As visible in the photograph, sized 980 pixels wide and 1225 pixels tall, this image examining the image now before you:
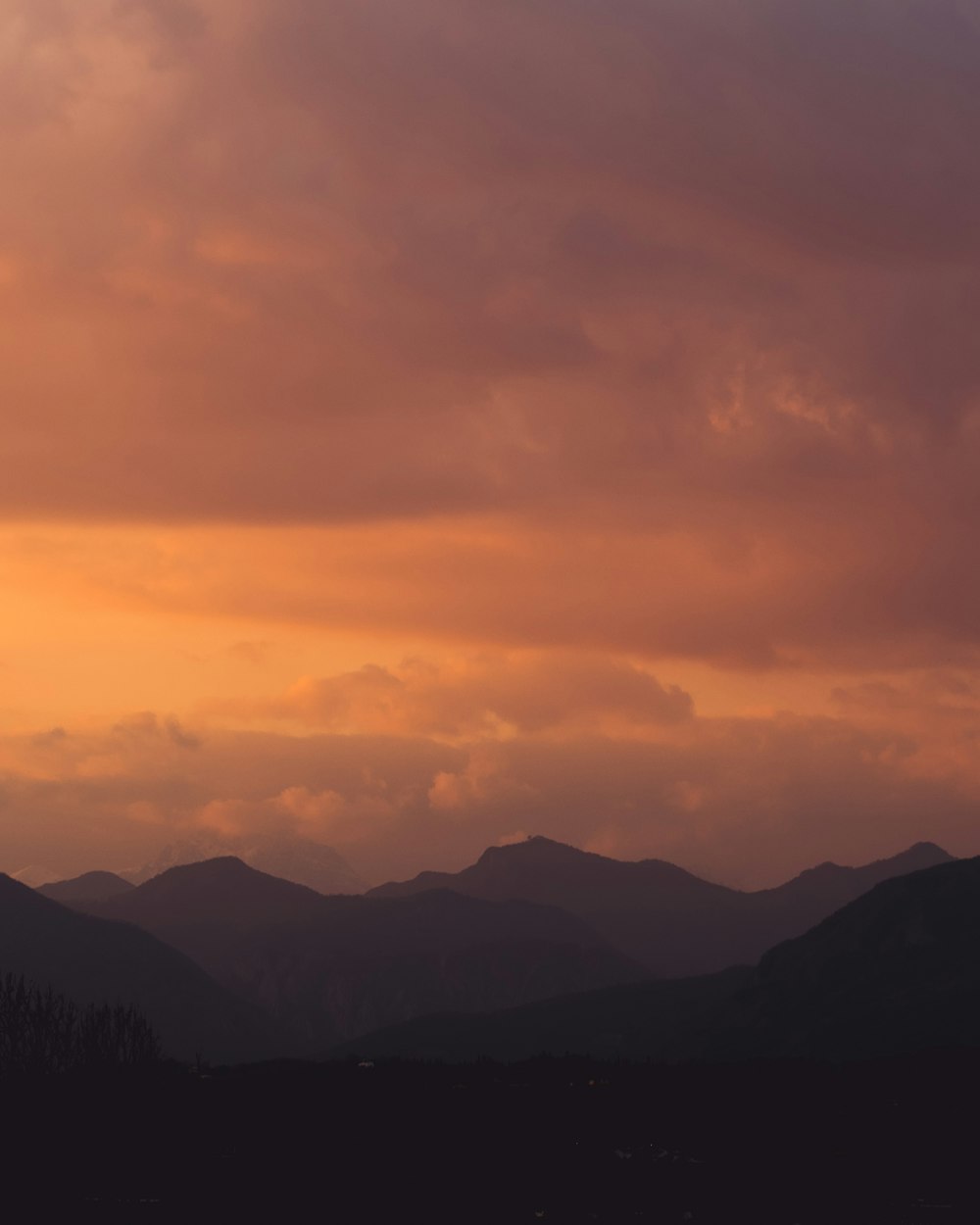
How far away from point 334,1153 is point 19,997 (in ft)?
253

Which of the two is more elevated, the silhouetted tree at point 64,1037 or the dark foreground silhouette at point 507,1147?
the silhouetted tree at point 64,1037

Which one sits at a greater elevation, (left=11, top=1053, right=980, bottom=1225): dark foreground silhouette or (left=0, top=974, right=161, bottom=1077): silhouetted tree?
(left=0, top=974, right=161, bottom=1077): silhouetted tree

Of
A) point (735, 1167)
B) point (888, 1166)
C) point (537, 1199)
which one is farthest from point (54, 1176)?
point (888, 1166)

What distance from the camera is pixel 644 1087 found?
52062mm

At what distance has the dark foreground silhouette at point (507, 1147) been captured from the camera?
1532 inches

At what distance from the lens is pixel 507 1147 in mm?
44375

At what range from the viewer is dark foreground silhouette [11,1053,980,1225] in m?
38.9

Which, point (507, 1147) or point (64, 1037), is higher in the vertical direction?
point (64, 1037)

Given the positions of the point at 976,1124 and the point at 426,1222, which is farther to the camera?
the point at 976,1124

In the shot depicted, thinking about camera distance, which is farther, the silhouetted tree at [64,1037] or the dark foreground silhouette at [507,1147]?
the silhouetted tree at [64,1037]

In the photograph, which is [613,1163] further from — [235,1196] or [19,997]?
[19,997]

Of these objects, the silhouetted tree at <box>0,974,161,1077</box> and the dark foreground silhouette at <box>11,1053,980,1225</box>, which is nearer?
the dark foreground silhouette at <box>11,1053,980,1225</box>

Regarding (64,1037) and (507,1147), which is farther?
(64,1037)

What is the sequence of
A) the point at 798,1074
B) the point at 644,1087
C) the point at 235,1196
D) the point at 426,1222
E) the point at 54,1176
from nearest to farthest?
the point at 426,1222 < the point at 235,1196 < the point at 54,1176 < the point at 644,1087 < the point at 798,1074
